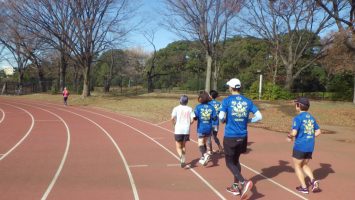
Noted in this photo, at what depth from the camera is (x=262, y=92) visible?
1409 inches

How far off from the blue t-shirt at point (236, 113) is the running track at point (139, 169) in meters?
1.13

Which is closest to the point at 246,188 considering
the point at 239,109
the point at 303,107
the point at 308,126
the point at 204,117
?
the point at 239,109

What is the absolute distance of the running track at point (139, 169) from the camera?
282 inches

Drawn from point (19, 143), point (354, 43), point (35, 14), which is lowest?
point (19, 143)

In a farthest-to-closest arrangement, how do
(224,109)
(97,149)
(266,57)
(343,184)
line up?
(266,57), (97,149), (343,184), (224,109)

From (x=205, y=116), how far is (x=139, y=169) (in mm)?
1874

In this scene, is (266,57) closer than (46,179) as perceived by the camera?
No

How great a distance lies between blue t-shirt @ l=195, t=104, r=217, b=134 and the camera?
29.5 ft

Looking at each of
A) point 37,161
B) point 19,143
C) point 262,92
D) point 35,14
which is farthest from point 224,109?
point 35,14

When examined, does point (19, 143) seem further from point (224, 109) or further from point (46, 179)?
point (224, 109)

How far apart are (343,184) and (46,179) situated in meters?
5.77

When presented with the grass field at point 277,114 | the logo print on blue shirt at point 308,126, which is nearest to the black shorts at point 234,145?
the logo print on blue shirt at point 308,126

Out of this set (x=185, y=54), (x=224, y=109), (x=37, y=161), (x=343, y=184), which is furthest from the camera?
(x=185, y=54)

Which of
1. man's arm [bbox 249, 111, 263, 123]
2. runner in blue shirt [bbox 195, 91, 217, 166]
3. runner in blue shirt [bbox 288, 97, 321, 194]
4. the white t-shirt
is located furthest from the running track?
man's arm [bbox 249, 111, 263, 123]
